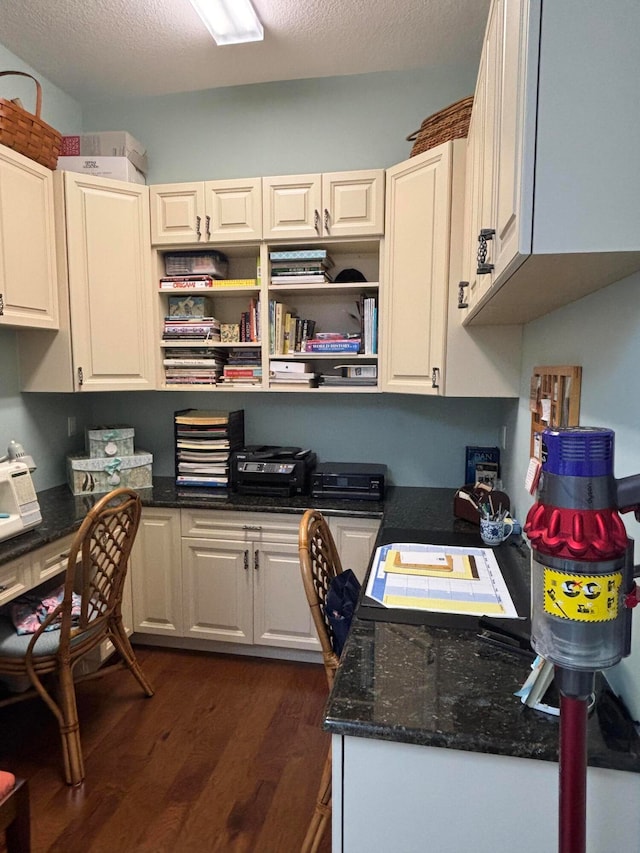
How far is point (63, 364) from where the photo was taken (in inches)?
94.6

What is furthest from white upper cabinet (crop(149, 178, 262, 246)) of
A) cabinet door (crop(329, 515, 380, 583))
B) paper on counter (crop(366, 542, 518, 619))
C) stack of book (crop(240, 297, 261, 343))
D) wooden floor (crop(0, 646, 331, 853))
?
wooden floor (crop(0, 646, 331, 853))

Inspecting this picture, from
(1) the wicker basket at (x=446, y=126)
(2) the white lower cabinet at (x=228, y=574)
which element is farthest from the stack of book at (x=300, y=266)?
(2) the white lower cabinet at (x=228, y=574)

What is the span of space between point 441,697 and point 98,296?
7.59ft

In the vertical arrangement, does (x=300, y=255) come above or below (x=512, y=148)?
above

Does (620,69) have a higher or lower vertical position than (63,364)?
higher

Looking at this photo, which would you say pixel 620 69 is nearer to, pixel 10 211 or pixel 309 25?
pixel 309 25

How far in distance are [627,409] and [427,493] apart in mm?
1719

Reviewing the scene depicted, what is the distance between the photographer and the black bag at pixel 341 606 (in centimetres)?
129

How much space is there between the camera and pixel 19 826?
134 cm

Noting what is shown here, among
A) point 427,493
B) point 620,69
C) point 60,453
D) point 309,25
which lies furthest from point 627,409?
point 60,453

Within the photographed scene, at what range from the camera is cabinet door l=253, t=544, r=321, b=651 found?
2393mm

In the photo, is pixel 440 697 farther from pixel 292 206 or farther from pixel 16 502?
pixel 292 206

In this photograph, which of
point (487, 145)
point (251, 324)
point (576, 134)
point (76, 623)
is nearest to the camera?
point (576, 134)

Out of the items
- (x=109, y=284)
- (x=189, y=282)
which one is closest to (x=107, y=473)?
(x=109, y=284)
